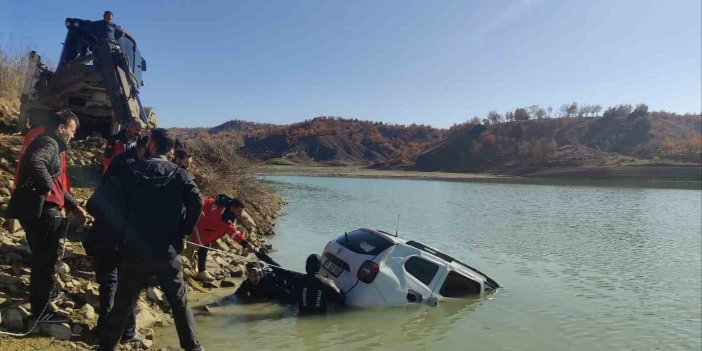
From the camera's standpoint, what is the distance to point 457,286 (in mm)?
8539

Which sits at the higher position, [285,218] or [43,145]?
[43,145]

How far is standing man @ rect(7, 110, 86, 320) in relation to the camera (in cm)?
455

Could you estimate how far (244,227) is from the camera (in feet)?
47.2

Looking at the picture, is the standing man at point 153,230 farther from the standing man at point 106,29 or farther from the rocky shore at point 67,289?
the standing man at point 106,29

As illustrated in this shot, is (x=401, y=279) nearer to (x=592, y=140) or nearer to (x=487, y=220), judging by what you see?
(x=487, y=220)

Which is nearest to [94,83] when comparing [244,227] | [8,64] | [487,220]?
[244,227]

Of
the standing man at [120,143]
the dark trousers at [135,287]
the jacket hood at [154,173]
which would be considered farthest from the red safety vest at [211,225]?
the jacket hood at [154,173]

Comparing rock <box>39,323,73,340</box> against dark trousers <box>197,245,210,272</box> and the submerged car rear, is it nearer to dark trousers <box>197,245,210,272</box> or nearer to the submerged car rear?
dark trousers <box>197,245,210,272</box>

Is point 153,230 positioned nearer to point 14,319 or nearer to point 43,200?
point 43,200

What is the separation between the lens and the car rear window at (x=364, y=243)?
303 inches

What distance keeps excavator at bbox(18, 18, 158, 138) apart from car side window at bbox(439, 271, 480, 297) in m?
7.68

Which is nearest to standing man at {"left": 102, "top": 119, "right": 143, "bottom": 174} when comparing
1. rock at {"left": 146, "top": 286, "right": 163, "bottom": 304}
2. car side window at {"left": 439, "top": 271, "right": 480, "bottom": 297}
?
rock at {"left": 146, "top": 286, "right": 163, "bottom": 304}

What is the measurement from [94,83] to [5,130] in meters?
2.62

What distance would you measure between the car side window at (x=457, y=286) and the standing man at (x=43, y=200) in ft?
18.5
